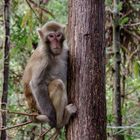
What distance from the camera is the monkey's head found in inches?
145

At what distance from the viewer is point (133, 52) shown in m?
5.54

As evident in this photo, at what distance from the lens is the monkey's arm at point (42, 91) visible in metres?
3.77

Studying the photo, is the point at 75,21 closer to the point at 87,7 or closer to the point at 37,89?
the point at 87,7

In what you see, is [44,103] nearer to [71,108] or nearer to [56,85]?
[56,85]

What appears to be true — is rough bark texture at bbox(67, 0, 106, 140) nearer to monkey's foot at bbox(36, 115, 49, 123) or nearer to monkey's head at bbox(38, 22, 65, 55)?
monkey's head at bbox(38, 22, 65, 55)

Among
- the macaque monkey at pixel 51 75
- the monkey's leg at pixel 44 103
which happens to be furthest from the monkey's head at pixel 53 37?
the monkey's leg at pixel 44 103

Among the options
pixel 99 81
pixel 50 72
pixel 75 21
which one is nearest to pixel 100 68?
pixel 99 81

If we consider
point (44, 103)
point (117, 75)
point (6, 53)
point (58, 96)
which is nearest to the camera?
point (58, 96)

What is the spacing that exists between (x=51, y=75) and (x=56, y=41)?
1.40ft

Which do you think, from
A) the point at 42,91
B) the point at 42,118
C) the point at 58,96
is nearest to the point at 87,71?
the point at 58,96

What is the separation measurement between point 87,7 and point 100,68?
57 centimetres

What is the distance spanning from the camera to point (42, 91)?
12.5 feet

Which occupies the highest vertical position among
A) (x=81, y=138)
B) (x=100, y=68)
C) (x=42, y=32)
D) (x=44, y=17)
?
(x=44, y=17)

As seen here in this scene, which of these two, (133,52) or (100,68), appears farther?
(133,52)
